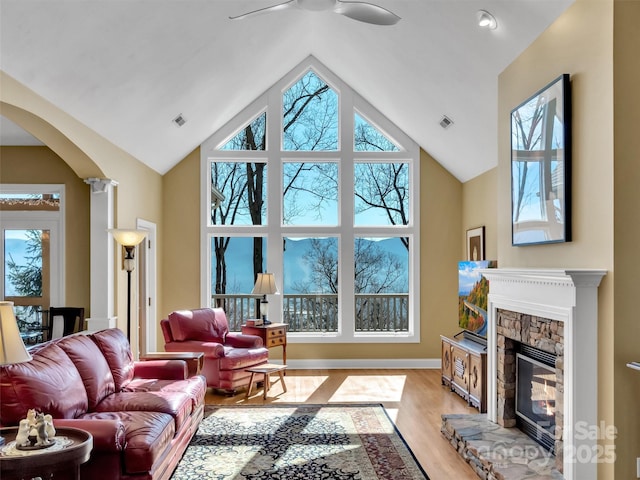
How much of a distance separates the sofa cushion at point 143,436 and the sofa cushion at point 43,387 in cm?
19

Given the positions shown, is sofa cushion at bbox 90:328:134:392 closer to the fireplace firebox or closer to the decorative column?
the decorative column

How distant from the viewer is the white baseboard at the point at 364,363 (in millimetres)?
7695

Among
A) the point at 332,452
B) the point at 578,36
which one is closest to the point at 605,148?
the point at 578,36

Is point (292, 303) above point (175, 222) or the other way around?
the other way around

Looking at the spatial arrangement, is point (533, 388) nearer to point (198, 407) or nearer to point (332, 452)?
point (332, 452)

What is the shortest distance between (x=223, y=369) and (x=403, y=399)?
1.99 meters

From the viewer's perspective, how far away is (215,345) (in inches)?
241

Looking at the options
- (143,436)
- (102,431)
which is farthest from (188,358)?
(102,431)

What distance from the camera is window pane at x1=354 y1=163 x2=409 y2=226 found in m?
7.93

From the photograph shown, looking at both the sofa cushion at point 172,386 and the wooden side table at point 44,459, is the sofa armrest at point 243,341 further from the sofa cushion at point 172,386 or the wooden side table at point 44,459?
the wooden side table at point 44,459

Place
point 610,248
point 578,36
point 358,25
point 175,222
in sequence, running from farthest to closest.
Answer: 1. point 175,222
2. point 358,25
3. point 578,36
4. point 610,248

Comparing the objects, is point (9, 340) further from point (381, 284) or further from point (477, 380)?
point (381, 284)

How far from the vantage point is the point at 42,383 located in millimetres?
3156

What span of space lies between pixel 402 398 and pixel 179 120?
13.1 ft
